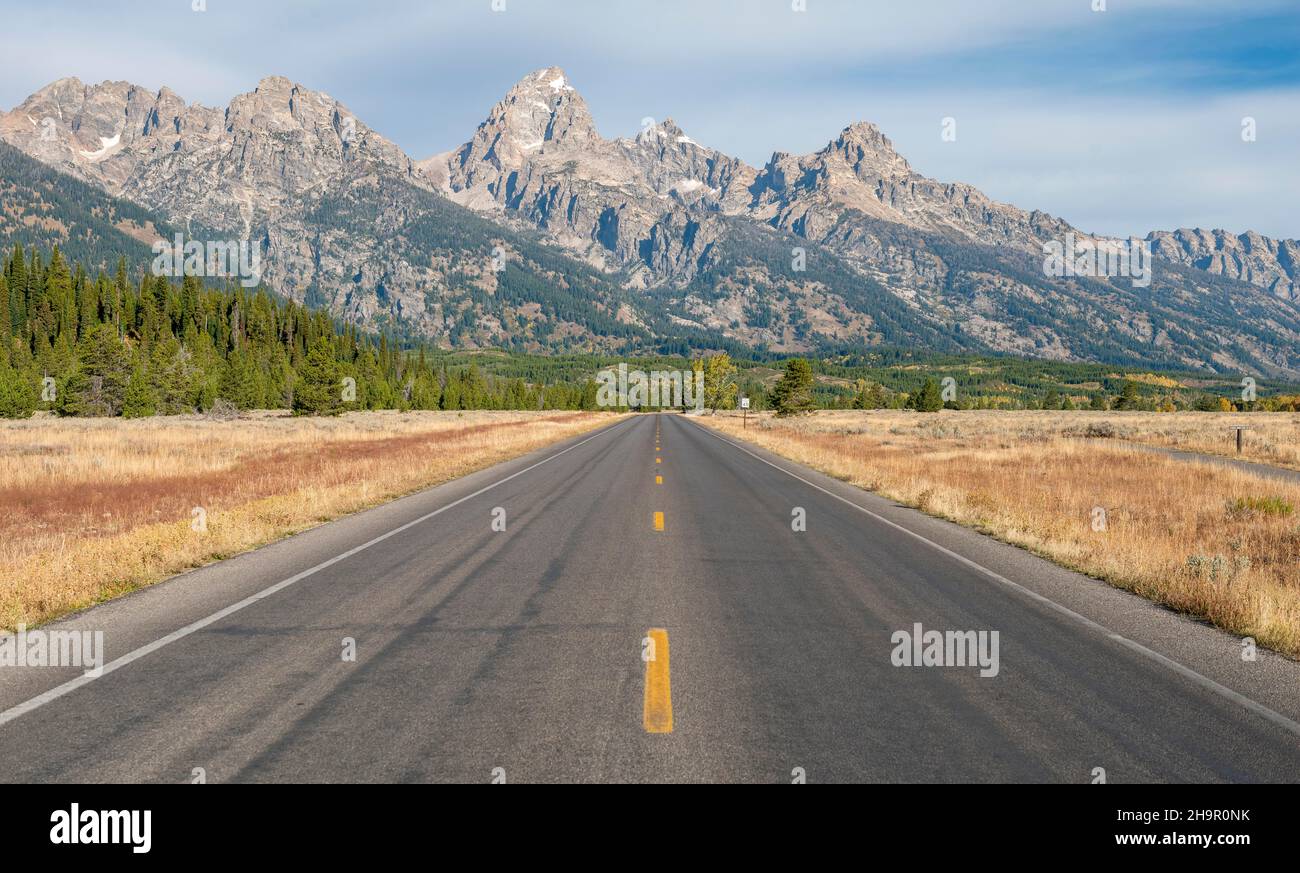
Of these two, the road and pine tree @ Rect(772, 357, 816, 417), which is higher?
pine tree @ Rect(772, 357, 816, 417)

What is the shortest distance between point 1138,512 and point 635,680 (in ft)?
51.3

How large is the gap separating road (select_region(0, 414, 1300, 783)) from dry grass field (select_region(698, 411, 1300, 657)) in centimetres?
69

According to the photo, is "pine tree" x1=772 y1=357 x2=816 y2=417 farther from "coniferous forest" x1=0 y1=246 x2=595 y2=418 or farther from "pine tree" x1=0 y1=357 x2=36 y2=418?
"pine tree" x1=0 y1=357 x2=36 y2=418

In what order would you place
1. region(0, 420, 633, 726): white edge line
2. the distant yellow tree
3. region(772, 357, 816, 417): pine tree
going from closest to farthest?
region(0, 420, 633, 726): white edge line
region(772, 357, 816, 417): pine tree
the distant yellow tree

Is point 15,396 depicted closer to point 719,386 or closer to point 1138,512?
point 1138,512

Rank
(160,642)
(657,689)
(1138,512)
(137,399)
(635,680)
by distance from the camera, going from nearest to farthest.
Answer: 1. (657,689)
2. (635,680)
3. (160,642)
4. (1138,512)
5. (137,399)

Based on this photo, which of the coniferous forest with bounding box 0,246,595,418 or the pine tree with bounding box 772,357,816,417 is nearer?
the coniferous forest with bounding box 0,246,595,418

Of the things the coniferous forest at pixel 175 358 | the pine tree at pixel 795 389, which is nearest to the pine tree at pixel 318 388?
the coniferous forest at pixel 175 358

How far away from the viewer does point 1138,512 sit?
16578mm

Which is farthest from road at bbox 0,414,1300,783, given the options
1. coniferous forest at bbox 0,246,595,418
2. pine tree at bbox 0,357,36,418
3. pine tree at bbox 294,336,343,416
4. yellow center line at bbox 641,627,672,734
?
pine tree at bbox 294,336,343,416

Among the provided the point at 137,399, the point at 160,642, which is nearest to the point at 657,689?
the point at 160,642

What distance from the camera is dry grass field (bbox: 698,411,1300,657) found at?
8633 millimetres
